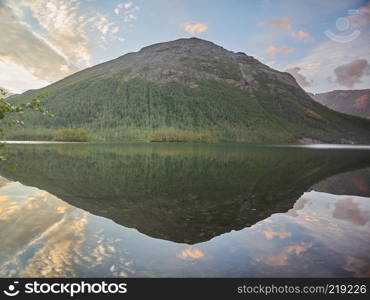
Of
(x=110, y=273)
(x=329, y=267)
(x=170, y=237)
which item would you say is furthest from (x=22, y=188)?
(x=329, y=267)

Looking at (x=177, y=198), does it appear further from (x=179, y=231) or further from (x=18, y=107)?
(x=18, y=107)

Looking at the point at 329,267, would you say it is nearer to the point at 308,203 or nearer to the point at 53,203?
the point at 308,203

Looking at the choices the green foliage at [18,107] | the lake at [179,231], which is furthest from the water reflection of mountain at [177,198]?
the green foliage at [18,107]

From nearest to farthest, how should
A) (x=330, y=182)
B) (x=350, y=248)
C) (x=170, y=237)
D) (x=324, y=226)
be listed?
(x=350, y=248) < (x=170, y=237) < (x=324, y=226) < (x=330, y=182)

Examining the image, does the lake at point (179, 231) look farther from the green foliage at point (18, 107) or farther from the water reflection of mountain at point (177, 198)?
the green foliage at point (18, 107)

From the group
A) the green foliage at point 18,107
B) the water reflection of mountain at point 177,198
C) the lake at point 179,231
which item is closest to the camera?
the green foliage at point 18,107

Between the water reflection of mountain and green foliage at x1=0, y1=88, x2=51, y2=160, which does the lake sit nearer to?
the water reflection of mountain

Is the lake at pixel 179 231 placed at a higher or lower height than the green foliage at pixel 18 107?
lower

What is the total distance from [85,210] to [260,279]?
1256 cm

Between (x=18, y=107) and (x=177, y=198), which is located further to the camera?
(x=177, y=198)

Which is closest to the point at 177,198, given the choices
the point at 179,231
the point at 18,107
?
the point at 179,231

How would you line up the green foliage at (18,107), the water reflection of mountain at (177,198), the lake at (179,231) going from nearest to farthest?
the green foliage at (18,107) < the lake at (179,231) < the water reflection of mountain at (177,198)

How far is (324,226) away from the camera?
55.9ft

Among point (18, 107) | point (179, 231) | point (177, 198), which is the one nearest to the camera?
point (18, 107)
